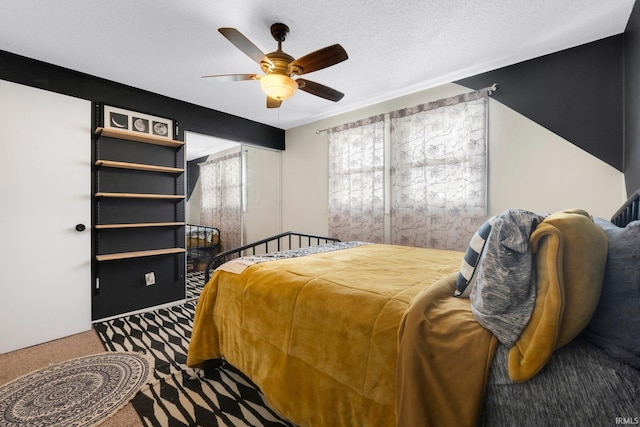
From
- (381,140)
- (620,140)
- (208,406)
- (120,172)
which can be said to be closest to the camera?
(208,406)

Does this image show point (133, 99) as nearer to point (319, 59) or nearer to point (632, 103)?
point (319, 59)

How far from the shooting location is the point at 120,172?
2855mm

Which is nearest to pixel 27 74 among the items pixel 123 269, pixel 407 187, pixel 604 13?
pixel 123 269

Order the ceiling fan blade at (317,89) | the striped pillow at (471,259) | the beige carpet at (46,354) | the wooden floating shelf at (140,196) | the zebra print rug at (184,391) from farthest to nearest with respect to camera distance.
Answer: the wooden floating shelf at (140,196), the ceiling fan blade at (317,89), the beige carpet at (46,354), the zebra print rug at (184,391), the striped pillow at (471,259)

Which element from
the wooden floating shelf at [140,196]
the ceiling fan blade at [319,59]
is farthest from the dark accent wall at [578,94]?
the wooden floating shelf at [140,196]

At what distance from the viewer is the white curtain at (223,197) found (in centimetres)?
431

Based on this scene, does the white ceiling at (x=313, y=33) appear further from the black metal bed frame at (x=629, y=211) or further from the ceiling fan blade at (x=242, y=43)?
the black metal bed frame at (x=629, y=211)

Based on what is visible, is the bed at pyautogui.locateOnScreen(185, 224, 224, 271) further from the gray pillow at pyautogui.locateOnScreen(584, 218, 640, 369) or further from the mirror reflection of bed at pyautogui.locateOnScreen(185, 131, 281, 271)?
the gray pillow at pyautogui.locateOnScreen(584, 218, 640, 369)

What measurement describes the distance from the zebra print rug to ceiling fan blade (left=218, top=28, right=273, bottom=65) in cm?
210

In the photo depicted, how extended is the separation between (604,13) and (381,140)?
1.94 m

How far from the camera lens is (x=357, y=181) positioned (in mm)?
3494

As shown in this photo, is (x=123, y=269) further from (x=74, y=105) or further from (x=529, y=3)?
(x=529, y=3)

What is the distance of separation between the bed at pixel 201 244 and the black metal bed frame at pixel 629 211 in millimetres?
4473

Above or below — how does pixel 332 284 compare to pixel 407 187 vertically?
below
